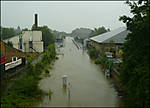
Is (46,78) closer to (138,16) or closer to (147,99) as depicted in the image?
(138,16)

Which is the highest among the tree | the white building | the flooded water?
the white building

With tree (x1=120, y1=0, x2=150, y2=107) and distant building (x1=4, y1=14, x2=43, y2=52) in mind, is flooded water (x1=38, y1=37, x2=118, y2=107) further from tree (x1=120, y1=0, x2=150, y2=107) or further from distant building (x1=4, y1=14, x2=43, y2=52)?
distant building (x1=4, y1=14, x2=43, y2=52)

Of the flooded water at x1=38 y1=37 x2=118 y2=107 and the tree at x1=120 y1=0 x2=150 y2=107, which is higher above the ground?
the tree at x1=120 y1=0 x2=150 y2=107

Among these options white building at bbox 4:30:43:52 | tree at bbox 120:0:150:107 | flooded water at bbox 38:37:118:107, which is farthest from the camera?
white building at bbox 4:30:43:52

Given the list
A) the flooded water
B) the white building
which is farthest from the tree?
the white building

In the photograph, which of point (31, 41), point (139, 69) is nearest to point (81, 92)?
point (139, 69)

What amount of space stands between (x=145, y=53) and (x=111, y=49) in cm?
1734

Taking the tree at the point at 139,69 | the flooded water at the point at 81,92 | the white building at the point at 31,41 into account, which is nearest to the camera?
the tree at the point at 139,69

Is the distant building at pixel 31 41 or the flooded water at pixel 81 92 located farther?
the distant building at pixel 31 41

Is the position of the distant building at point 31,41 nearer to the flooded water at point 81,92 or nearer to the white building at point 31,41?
the white building at point 31,41

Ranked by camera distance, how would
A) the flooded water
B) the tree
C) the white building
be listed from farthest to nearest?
the white building
the flooded water
the tree

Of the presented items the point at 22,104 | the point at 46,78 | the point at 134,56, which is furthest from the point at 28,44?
the point at 134,56

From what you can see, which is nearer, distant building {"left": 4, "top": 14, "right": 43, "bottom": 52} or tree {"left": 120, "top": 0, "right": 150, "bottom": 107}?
tree {"left": 120, "top": 0, "right": 150, "bottom": 107}

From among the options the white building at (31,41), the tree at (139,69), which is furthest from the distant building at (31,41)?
the tree at (139,69)
